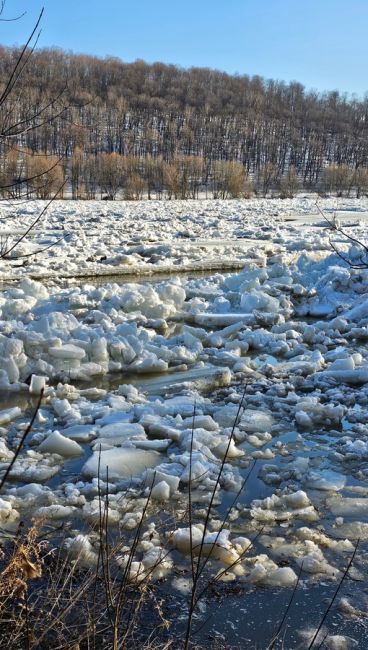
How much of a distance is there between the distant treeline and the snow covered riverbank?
23.1 metres

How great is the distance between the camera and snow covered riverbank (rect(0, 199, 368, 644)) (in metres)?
3.28

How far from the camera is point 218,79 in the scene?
7831 cm

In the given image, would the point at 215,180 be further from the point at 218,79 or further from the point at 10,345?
the point at 218,79

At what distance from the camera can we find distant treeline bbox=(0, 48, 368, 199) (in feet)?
126

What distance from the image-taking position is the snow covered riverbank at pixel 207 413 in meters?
3.28

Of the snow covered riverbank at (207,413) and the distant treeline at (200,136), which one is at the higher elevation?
the distant treeline at (200,136)

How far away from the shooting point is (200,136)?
2366 inches

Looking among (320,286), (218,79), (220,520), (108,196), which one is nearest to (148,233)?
(320,286)

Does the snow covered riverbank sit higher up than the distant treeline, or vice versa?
the distant treeline

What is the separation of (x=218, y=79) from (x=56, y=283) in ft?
245

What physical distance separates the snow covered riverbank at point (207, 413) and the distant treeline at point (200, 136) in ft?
75.9

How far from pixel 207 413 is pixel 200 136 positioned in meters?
58.5

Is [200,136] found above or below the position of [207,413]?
above

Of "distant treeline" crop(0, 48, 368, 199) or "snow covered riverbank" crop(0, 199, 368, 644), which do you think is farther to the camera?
"distant treeline" crop(0, 48, 368, 199)
